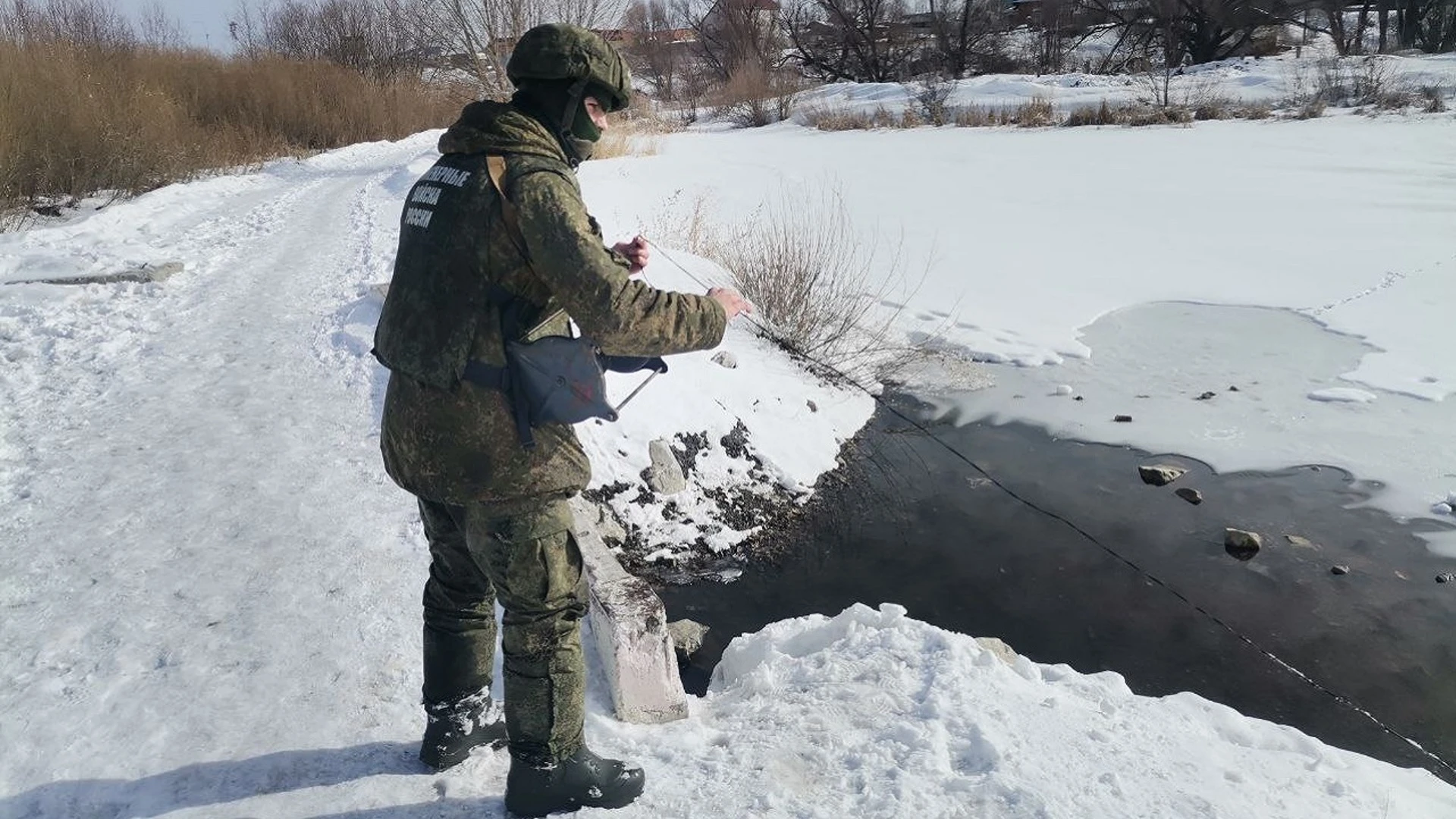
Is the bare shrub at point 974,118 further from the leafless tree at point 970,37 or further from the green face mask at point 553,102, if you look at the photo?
the green face mask at point 553,102

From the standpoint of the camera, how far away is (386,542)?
3742 millimetres

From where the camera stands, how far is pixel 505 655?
220 cm

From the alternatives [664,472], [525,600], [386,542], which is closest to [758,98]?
[664,472]

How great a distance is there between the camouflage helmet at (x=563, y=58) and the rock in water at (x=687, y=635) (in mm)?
2569

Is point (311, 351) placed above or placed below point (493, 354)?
below

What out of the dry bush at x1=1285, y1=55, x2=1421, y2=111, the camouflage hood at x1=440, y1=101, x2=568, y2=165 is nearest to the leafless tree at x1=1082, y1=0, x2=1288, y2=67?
the dry bush at x1=1285, y1=55, x2=1421, y2=111

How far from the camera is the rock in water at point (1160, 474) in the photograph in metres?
6.16

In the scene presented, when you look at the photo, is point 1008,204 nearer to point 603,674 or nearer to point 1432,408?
point 1432,408

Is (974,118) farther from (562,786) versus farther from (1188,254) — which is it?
(562,786)

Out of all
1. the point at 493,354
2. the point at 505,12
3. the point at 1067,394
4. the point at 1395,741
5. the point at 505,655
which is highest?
the point at 505,12

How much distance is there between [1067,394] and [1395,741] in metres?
4.02

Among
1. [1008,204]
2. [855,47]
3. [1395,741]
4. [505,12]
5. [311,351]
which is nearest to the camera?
[1395,741]

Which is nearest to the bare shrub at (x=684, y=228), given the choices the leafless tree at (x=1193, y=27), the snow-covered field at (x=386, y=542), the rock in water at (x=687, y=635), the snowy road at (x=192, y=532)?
the snow-covered field at (x=386, y=542)

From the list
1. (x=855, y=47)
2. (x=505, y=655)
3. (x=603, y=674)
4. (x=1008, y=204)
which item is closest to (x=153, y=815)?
(x=505, y=655)
